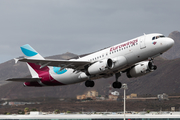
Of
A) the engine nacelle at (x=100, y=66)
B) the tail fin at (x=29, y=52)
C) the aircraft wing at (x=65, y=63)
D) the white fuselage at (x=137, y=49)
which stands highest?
the tail fin at (x=29, y=52)

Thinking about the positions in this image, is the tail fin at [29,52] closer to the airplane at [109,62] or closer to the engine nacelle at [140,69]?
the airplane at [109,62]

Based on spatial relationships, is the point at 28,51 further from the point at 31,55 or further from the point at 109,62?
the point at 109,62

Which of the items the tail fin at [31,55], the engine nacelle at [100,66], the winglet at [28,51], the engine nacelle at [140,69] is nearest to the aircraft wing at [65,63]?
the engine nacelle at [100,66]

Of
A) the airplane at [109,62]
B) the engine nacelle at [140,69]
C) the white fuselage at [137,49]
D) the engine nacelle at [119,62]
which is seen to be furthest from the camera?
the engine nacelle at [140,69]

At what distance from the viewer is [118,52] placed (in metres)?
48.6

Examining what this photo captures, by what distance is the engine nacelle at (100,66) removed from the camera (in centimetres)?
4828

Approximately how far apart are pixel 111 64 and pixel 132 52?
372 centimetres

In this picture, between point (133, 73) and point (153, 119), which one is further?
point (153, 119)

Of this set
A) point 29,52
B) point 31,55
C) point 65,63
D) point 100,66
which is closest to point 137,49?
point 100,66

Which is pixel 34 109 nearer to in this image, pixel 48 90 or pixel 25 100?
pixel 25 100

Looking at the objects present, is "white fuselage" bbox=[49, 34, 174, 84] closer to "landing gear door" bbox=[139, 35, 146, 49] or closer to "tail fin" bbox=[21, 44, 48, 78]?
"landing gear door" bbox=[139, 35, 146, 49]

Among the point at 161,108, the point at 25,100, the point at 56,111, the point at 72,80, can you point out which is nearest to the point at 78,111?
the point at 56,111

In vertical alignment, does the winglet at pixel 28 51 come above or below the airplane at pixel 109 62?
above

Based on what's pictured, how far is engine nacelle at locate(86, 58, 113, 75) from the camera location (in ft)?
158
